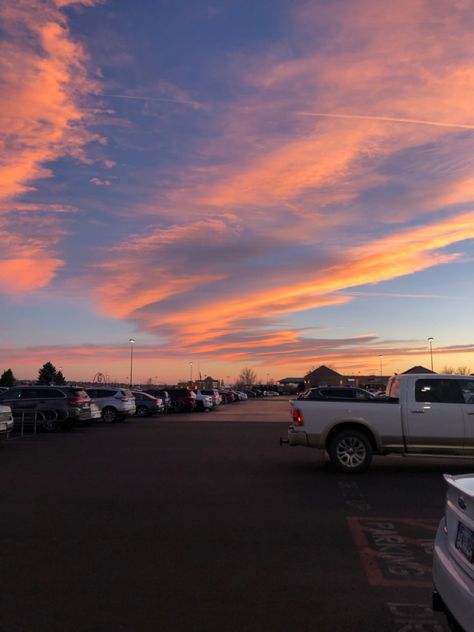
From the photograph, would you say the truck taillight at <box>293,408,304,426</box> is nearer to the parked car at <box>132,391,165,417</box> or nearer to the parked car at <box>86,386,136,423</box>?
the parked car at <box>86,386,136,423</box>

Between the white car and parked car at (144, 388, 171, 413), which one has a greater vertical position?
parked car at (144, 388, 171, 413)

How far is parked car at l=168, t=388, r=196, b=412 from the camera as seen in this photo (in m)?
40.9

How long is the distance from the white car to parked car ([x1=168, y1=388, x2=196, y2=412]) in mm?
37165

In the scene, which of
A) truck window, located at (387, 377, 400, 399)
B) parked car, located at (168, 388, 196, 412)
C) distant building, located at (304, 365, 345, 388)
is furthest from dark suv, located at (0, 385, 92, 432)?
distant building, located at (304, 365, 345, 388)

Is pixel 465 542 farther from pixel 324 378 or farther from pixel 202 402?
pixel 324 378

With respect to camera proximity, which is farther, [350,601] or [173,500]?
[173,500]

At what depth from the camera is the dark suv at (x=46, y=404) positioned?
22.4 m

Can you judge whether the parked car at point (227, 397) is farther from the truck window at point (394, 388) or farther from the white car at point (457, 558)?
the white car at point (457, 558)

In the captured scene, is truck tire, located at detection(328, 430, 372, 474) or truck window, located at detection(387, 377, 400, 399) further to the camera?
truck window, located at detection(387, 377, 400, 399)

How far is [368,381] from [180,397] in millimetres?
152993

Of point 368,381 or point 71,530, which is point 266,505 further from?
point 368,381

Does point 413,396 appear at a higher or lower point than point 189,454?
higher

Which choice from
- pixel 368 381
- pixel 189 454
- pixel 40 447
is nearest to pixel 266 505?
pixel 189 454

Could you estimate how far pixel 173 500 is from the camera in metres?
9.06
